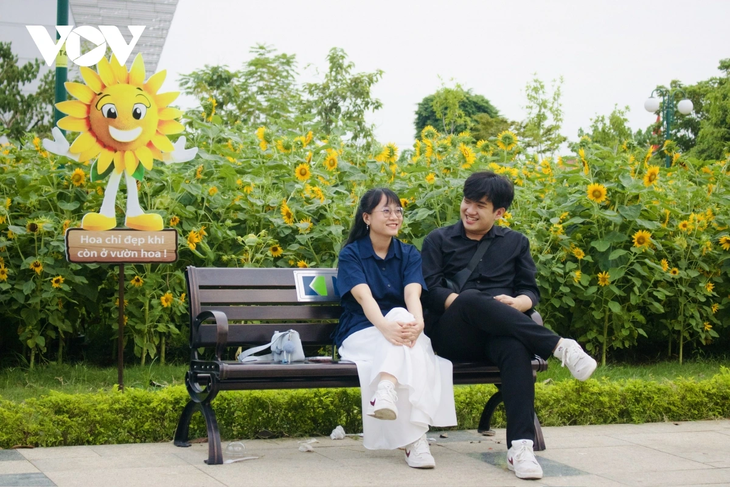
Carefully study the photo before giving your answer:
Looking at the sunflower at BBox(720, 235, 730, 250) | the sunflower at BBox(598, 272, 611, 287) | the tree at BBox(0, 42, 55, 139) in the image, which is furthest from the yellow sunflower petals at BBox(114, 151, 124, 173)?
the tree at BBox(0, 42, 55, 139)

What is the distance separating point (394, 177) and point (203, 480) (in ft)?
11.6

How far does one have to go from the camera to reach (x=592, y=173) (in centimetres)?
651

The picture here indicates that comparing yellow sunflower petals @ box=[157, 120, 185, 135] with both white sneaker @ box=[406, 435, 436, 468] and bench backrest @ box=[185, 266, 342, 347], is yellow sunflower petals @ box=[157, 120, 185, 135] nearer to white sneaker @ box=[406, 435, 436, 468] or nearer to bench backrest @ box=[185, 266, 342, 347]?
bench backrest @ box=[185, 266, 342, 347]

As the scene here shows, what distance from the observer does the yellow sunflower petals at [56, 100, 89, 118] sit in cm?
470

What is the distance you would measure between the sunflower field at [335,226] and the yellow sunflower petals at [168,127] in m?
0.70

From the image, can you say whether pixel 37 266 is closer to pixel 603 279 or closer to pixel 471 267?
pixel 471 267

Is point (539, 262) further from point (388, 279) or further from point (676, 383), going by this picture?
point (388, 279)

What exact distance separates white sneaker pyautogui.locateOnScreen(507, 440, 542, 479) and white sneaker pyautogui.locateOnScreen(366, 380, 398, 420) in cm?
53

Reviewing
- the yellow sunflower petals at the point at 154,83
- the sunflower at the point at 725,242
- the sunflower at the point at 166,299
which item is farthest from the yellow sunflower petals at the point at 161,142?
the sunflower at the point at 725,242

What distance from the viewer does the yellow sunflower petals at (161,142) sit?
15.9 ft

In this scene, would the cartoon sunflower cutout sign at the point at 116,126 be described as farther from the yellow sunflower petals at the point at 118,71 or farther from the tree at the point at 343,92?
the tree at the point at 343,92

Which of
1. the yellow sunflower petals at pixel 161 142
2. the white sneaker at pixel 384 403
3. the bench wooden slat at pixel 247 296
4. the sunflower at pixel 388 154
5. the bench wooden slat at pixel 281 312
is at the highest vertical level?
the sunflower at pixel 388 154

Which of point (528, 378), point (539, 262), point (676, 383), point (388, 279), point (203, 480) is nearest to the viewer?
point (203, 480)

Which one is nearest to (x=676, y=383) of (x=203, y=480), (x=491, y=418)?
(x=491, y=418)
